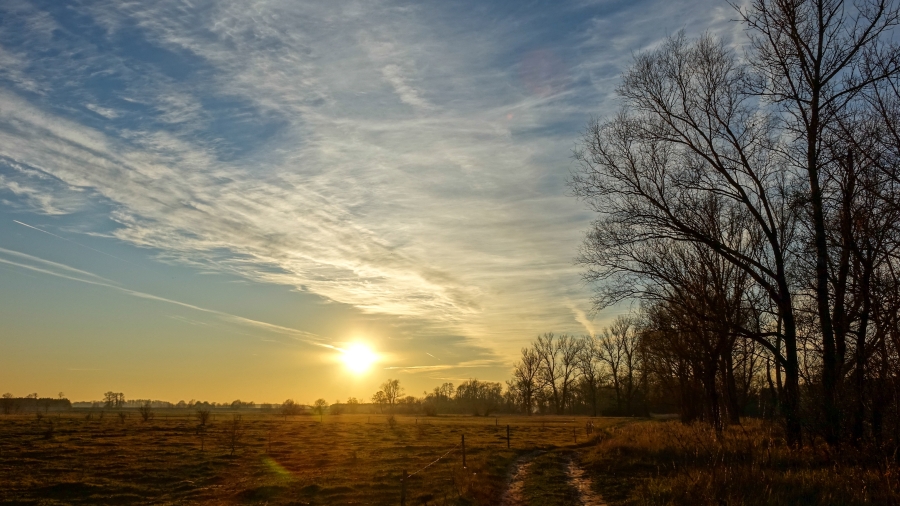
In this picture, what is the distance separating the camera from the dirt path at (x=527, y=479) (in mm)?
15359

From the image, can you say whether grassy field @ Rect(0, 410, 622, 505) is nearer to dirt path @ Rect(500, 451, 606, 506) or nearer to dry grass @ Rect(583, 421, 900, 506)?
dirt path @ Rect(500, 451, 606, 506)

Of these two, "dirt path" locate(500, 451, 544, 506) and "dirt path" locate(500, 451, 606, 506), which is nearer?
"dirt path" locate(500, 451, 606, 506)

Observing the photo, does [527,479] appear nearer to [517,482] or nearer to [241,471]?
[517,482]

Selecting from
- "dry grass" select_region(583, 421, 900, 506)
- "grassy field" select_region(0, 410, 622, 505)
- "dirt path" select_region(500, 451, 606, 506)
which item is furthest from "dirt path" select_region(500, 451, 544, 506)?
"dry grass" select_region(583, 421, 900, 506)

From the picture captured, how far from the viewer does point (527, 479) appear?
20609mm

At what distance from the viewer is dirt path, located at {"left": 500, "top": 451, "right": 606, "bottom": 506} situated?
50.4 feet

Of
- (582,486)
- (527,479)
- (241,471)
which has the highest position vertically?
(582,486)

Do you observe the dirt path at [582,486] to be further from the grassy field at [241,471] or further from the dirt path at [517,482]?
the grassy field at [241,471]

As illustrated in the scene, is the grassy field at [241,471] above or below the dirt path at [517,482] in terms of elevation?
below

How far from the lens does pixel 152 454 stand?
35.3 metres

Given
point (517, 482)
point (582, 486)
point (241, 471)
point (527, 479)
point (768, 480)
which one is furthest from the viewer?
point (241, 471)

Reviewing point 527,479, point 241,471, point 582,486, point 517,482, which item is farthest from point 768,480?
point 241,471

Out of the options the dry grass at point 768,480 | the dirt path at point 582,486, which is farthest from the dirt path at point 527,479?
the dry grass at point 768,480

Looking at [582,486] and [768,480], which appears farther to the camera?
[582,486]
